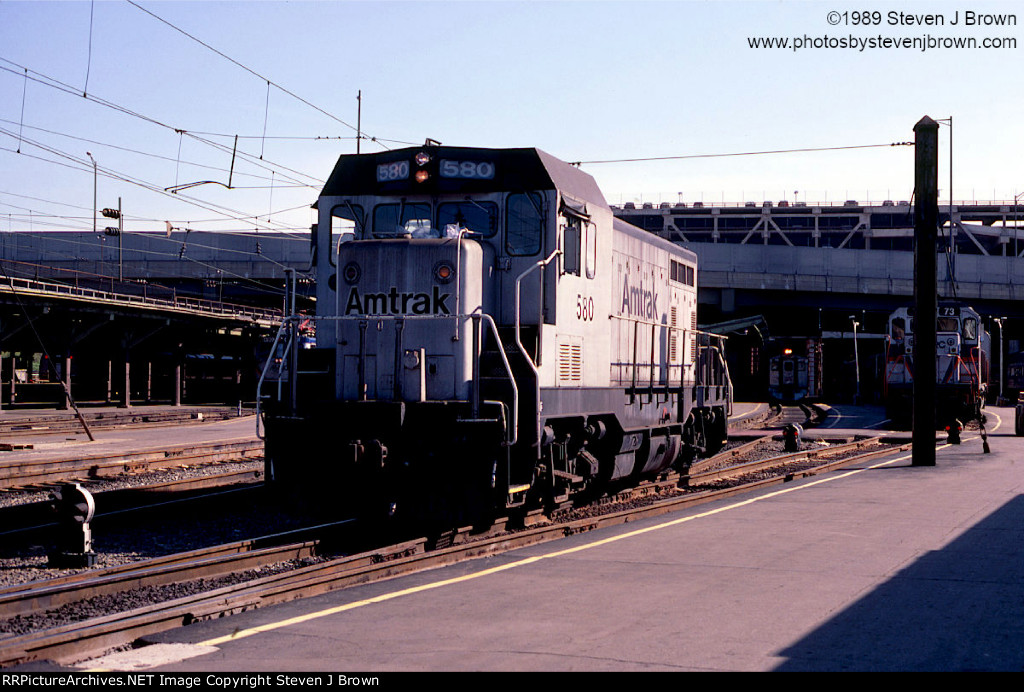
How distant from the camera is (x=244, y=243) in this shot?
7106cm

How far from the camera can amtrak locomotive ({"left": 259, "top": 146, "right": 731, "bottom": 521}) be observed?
1004 centimetres

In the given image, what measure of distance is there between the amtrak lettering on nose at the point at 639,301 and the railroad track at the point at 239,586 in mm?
3055

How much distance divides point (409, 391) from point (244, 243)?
6365 cm

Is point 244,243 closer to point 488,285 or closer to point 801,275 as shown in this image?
point 801,275

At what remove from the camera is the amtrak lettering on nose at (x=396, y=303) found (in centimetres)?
1042

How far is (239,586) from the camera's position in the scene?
7.73 meters

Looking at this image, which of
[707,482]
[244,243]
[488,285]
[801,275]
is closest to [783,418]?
[801,275]

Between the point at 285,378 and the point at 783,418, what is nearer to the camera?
the point at 285,378

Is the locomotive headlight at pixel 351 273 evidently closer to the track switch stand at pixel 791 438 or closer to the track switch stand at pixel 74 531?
the track switch stand at pixel 74 531

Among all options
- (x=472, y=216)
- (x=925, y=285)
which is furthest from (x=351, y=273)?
(x=925, y=285)

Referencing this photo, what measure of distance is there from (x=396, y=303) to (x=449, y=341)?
0.70m

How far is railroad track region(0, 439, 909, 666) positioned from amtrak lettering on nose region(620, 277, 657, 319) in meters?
3.06

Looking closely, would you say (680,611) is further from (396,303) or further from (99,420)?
(99,420)

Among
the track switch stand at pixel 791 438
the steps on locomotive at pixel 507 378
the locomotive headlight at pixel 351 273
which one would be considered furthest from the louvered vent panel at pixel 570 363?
the track switch stand at pixel 791 438
